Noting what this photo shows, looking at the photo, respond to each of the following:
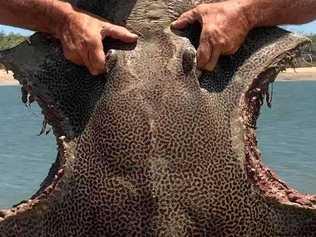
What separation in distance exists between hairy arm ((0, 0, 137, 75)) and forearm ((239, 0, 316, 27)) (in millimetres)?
549

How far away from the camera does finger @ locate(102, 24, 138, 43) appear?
379 centimetres

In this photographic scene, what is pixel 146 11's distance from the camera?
391cm


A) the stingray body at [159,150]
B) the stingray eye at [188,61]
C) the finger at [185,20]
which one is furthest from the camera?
the finger at [185,20]

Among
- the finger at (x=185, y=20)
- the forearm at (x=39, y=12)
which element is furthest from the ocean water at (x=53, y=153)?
the finger at (x=185, y=20)

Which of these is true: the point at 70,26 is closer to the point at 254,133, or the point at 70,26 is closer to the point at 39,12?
the point at 39,12

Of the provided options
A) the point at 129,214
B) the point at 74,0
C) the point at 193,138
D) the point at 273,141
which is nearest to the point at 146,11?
the point at 74,0

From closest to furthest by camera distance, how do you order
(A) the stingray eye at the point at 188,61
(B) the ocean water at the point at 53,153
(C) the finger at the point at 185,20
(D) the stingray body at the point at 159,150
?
(D) the stingray body at the point at 159,150, (A) the stingray eye at the point at 188,61, (C) the finger at the point at 185,20, (B) the ocean water at the point at 53,153

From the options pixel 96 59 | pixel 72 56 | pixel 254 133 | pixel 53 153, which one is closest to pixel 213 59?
pixel 254 133

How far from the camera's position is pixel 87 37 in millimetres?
3781

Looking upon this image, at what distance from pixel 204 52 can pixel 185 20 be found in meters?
0.21

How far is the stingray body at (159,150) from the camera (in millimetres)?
3469

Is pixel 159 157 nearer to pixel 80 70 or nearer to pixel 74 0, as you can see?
pixel 80 70

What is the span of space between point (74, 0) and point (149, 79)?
669 millimetres

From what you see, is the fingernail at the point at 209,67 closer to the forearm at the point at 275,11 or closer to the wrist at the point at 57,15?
the forearm at the point at 275,11
